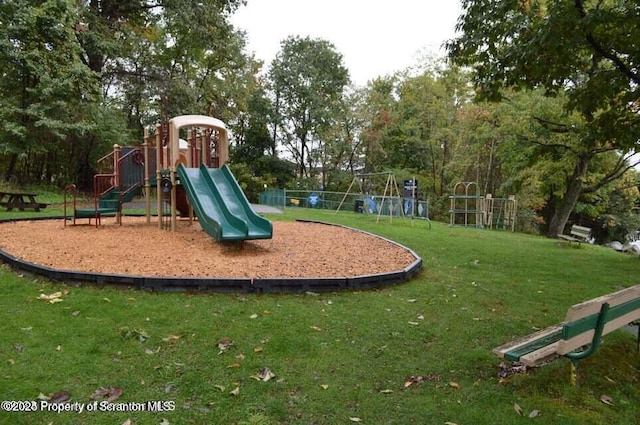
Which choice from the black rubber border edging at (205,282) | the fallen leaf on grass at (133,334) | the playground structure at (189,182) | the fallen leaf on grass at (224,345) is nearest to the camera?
the fallen leaf on grass at (224,345)

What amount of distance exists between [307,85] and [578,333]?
3297cm

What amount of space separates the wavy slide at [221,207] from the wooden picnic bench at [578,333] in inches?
219

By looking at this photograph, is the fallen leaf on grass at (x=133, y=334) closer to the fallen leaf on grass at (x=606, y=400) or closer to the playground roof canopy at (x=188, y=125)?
the fallen leaf on grass at (x=606, y=400)

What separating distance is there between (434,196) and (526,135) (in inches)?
586

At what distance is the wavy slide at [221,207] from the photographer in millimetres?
8156

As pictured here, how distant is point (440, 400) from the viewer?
3127 millimetres

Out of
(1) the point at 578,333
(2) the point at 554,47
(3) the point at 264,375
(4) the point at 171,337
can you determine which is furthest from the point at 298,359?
(2) the point at 554,47

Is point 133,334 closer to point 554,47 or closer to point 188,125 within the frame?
point 554,47

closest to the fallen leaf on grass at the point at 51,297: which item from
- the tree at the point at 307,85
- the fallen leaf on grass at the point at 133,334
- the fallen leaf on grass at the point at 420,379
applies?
the fallen leaf on grass at the point at 133,334

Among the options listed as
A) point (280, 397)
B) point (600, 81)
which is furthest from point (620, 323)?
point (600, 81)

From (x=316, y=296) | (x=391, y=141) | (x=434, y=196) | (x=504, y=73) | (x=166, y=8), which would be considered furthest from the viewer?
(x=391, y=141)

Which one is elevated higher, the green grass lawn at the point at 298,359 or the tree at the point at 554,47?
the tree at the point at 554,47

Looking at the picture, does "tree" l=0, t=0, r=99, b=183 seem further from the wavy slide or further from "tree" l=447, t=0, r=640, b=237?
"tree" l=447, t=0, r=640, b=237

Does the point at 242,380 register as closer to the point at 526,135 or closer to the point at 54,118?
the point at 526,135
